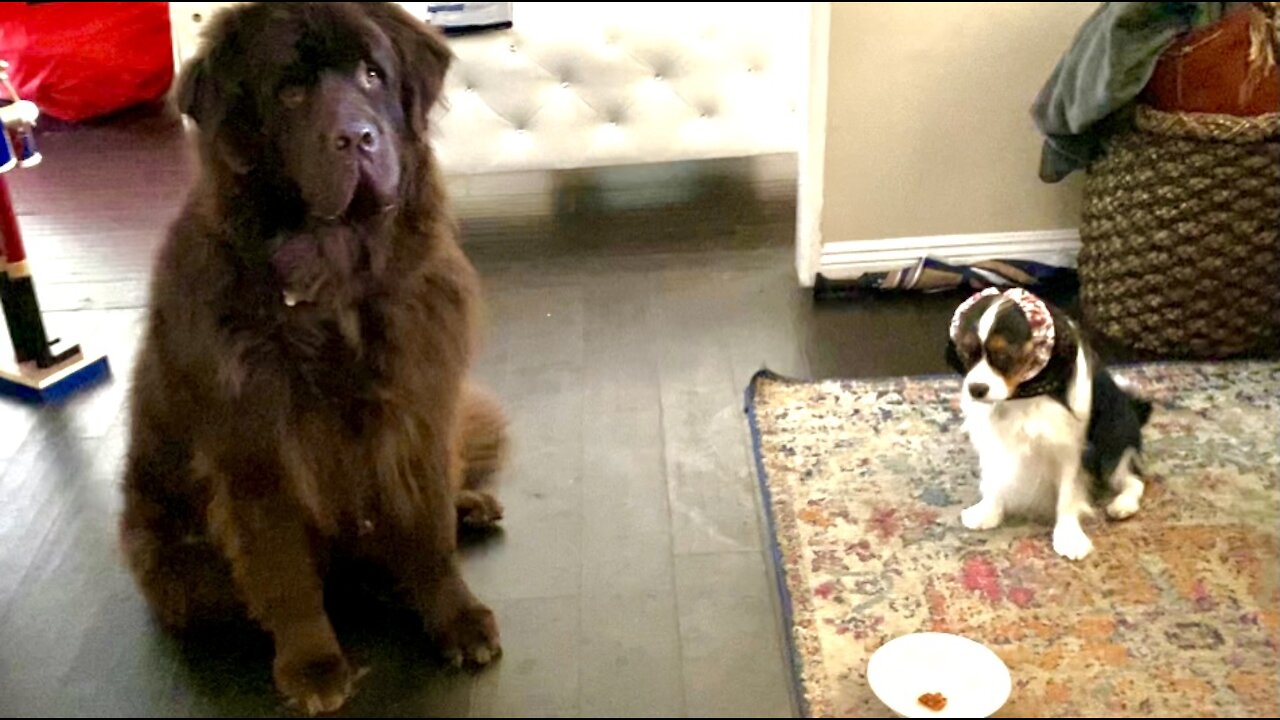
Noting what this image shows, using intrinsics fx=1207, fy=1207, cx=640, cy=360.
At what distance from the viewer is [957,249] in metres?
2.86

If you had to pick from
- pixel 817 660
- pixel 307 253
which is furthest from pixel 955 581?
pixel 307 253

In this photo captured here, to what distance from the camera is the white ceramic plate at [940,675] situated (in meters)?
1.65

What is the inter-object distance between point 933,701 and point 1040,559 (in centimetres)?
39

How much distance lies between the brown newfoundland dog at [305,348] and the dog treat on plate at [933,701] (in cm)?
63

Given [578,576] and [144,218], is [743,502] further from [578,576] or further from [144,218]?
[144,218]

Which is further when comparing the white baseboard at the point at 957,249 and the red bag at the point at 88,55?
the red bag at the point at 88,55

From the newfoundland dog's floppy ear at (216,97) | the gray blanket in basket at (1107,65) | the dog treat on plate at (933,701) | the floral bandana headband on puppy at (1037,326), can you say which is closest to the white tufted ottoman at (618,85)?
the gray blanket in basket at (1107,65)

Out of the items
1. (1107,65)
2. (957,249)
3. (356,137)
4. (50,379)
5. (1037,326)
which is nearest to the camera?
(356,137)

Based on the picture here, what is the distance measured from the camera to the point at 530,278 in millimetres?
3055

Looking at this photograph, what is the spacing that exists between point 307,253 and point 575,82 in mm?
1803

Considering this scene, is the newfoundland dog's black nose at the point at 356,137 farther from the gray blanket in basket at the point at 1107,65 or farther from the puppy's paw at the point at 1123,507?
the gray blanket in basket at the point at 1107,65

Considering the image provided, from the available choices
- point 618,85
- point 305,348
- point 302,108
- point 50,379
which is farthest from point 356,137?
point 618,85

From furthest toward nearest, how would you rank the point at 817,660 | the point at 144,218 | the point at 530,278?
the point at 144,218
the point at 530,278
the point at 817,660

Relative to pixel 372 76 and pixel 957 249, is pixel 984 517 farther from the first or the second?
pixel 372 76
